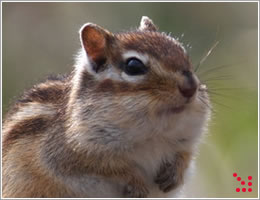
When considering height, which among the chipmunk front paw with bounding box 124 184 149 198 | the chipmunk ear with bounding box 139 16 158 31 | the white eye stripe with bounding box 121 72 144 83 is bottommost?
the chipmunk front paw with bounding box 124 184 149 198

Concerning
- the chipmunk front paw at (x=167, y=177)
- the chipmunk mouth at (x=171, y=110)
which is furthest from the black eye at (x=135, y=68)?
the chipmunk front paw at (x=167, y=177)

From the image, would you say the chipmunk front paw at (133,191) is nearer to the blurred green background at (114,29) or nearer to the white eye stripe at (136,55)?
the white eye stripe at (136,55)

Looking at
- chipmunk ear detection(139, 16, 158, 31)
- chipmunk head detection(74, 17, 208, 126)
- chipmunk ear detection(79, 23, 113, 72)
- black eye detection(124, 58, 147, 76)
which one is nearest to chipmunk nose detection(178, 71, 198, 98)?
chipmunk head detection(74, 17, 208, 126)

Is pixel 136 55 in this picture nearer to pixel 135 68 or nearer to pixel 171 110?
pixel 135 68

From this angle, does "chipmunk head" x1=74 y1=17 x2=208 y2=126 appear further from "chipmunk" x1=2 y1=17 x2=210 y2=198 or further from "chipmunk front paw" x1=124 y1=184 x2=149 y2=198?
"chipmunk front paw" x1=124 y1=184 x2=149 y2=198

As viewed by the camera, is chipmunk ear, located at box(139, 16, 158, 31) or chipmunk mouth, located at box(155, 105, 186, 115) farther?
chipmunk ear, located at box(139, 16, 158, 31)

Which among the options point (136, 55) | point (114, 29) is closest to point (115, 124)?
point (136, 55)

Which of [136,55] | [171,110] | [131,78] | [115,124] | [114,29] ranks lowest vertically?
[114,29]

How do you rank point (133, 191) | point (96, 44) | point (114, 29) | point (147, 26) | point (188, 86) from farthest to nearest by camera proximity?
1. point (114, 29)
2. point (147, 26)
3. point (96, 44)
4. point (133, 191)
5. point (188, 86)
